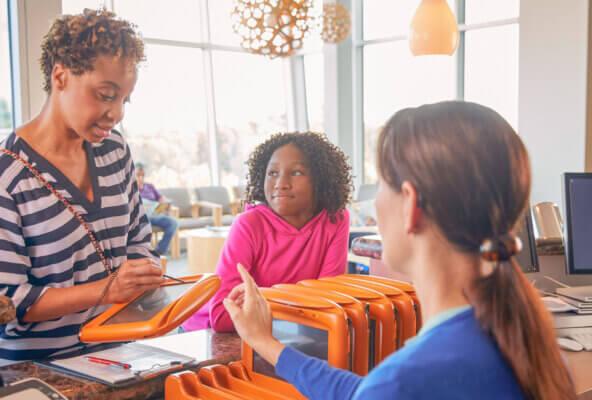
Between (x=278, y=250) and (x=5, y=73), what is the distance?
3.62 meters

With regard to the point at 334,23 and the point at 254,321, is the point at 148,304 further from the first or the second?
the point at 334,23

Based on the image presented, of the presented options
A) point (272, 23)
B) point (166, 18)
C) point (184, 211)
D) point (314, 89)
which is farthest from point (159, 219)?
point (272, 23)

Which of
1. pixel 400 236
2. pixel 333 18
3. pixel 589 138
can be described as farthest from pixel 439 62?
pixel 400 236

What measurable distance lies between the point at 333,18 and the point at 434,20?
2792 millimetres

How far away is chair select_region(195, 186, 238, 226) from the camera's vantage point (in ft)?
30.5

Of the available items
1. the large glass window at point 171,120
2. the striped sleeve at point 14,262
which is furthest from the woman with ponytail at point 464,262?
the large glass window at point 171,120

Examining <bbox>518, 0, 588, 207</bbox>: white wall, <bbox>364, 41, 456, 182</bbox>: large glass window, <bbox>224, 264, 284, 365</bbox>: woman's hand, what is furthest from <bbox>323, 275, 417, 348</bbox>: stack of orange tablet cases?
<bbox>364, 41, 456, 182</bbox>: large glass window

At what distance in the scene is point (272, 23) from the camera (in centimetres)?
461

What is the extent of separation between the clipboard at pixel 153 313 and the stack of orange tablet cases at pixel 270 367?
4.4 inches

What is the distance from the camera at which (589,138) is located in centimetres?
512

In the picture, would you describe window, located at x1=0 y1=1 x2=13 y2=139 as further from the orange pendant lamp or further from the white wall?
the white wall

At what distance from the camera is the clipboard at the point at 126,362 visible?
4.15ft

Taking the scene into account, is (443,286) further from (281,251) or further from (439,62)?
(439,62)

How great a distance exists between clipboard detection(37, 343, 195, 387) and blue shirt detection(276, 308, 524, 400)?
63 centimetres
